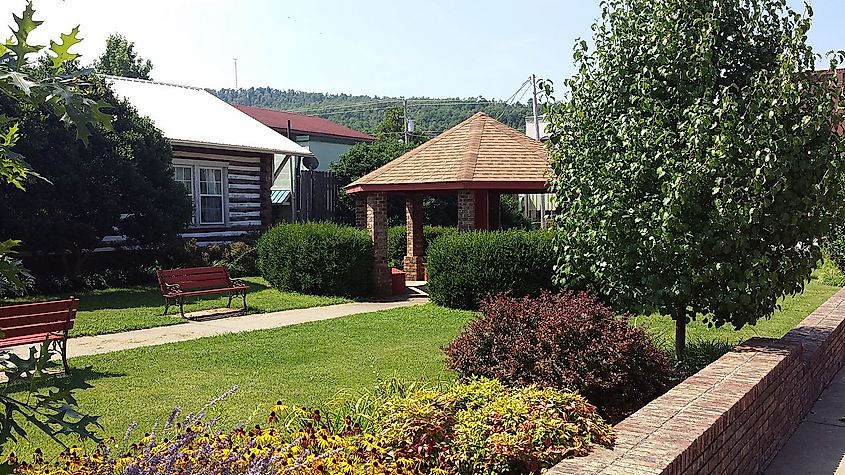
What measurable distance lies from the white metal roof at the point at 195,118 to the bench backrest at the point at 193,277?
616cm

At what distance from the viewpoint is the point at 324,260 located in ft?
52.7

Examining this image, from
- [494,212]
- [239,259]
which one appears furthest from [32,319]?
[494,212]

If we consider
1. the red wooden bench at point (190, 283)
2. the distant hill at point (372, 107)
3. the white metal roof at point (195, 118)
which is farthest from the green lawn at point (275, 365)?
Result: the distant hill at point (372, 107)

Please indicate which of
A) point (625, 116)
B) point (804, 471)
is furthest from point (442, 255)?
point (804, 471)

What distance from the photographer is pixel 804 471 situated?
19.6ft

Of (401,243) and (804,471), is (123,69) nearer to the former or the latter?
(401,243)

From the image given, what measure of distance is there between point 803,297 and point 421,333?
914 cm

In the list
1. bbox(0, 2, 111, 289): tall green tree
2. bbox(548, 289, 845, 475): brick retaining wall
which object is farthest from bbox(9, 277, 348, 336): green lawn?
bbox(0, 2, 111, 289): tall green tree

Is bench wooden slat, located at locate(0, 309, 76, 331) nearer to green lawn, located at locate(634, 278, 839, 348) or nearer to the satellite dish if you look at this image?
green lawn, located at locate(634, 278, 839, 348)

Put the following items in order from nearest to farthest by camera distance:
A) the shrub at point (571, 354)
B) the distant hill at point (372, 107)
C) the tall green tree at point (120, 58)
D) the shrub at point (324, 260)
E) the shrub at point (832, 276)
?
the shrub at point (571, 354), the shrub at point (324, 260), the shrub at point (832, 276), the tall green tree at point (120, 58), the distant hill at point (372, 107)

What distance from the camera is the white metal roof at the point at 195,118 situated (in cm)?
2077

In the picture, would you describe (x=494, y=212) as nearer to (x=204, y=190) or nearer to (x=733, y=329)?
(x=204, y=190)

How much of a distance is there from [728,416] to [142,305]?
11.8 meters

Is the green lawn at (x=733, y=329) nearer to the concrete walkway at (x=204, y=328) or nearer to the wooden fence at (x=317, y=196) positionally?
the concrete walkway at (x=204, y=328)
